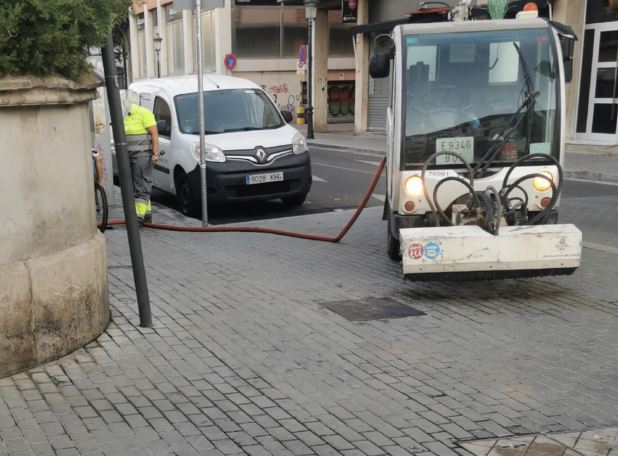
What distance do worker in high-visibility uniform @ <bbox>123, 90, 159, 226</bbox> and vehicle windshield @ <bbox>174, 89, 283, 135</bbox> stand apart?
5.30 feet

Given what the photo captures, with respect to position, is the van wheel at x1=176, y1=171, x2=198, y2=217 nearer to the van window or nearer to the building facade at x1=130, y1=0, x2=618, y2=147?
the van window

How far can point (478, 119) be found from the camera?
7.07m

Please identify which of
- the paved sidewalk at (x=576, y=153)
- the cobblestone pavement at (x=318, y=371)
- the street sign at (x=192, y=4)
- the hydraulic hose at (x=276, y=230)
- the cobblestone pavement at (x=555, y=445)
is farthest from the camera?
the paved sidewalk at (x=576, y=153)

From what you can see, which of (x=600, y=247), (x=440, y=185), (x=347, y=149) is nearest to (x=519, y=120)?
(x=440, y=185)

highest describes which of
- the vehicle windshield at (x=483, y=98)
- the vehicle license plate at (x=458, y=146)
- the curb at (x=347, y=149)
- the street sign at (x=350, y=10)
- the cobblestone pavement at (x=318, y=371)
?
the street sign at (x=350, y=10)

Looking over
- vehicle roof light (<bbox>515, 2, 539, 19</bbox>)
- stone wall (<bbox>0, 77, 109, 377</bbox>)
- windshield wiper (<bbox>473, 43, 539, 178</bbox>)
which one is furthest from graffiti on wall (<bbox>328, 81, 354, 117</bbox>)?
stone wall (<bbox>0, 77, 109, 377</bbox>)

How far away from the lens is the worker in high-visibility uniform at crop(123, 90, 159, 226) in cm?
984

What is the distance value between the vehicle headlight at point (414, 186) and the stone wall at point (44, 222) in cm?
296

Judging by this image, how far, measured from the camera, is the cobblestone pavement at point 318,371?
13.1 ft

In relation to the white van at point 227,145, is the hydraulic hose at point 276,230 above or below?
below

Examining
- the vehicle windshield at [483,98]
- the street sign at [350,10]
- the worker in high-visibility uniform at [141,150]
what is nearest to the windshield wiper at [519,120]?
the vehicle windshield at [483,98]

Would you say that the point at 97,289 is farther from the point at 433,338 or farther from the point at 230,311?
the point at 433,338

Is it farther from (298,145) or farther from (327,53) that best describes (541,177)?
(327,53)

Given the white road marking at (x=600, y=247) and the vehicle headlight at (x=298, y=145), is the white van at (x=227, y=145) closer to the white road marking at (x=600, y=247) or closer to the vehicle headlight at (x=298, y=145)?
the vehicle headlight at (x=298, y=145)
